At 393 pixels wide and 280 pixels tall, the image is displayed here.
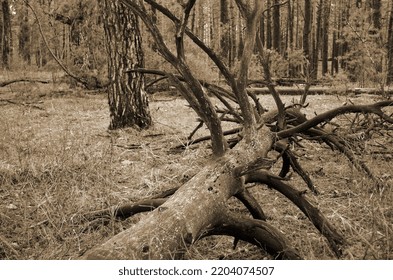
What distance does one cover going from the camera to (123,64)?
5.13 metres

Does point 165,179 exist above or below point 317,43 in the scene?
below

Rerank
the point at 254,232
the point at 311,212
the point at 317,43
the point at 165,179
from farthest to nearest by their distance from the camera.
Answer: the point at 317,43
the point at 165,179
the point at 311,212
the point at 254,232

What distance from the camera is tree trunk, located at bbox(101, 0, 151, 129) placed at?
5.09 metres

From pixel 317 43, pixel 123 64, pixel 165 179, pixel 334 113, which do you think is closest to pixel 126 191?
pixel 165 179

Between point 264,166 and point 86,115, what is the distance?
15.9ft

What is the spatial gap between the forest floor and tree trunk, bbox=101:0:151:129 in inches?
11.6

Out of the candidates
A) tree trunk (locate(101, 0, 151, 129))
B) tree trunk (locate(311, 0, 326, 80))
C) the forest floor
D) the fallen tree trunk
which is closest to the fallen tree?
the fallen tree trunk

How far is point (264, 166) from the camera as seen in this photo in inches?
90.7

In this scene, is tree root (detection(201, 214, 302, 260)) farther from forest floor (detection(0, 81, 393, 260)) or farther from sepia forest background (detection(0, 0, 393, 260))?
forest floor (detection(0, 81, 393, 260))

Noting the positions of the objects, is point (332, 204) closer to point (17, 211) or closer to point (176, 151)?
point (176, 151)

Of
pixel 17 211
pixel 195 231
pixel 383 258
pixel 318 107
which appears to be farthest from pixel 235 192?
pixel 318 107

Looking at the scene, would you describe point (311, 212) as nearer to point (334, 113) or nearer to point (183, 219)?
point (183, 219)

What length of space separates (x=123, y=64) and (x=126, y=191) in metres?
2.47

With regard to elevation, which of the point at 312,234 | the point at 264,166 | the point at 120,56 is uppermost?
the point at 120,56
